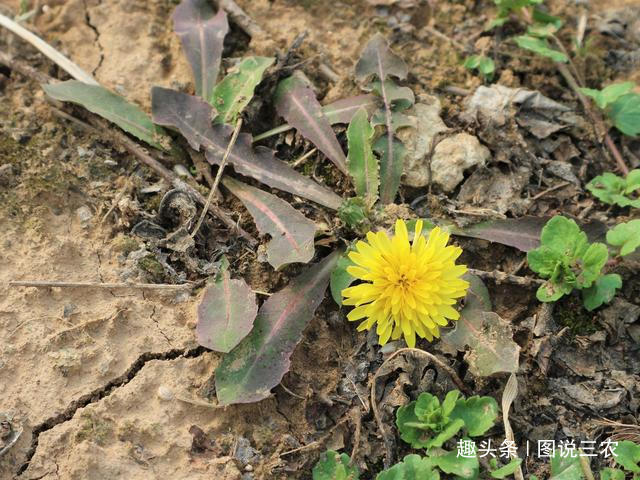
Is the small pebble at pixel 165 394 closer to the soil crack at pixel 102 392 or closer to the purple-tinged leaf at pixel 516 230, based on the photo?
the soil crack at pixel 102 392

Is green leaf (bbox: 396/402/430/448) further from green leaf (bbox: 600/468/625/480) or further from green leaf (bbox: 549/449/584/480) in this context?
green leaf (bbox: 600/468/625/480)

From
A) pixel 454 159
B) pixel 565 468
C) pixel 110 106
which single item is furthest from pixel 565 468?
pixel 110 106

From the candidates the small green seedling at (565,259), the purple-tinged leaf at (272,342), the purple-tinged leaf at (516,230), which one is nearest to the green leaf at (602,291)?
the small green seedling at (565,259)

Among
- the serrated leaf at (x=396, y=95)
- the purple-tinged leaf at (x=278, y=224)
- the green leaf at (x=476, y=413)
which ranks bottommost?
the green leaf at (x=476, y=413)

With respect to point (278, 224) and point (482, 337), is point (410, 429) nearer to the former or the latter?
point (482, 337)

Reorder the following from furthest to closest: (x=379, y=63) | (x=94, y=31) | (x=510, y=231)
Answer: (x=94, y=31) → (x=379, y=63) → (x=510, y=231)

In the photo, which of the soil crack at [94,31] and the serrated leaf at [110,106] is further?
the soil crack at [94,31]
